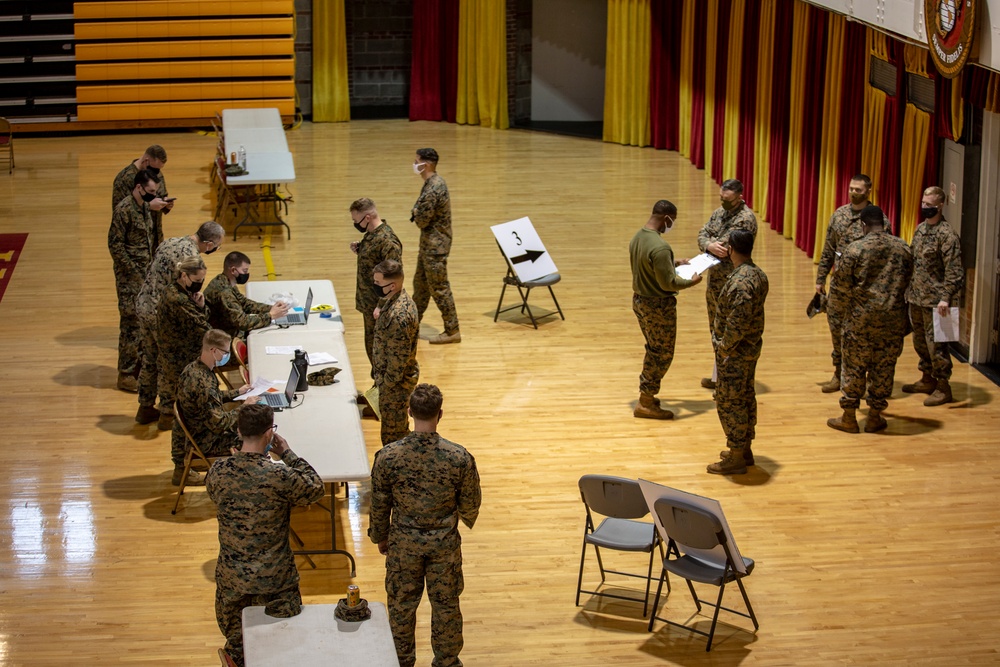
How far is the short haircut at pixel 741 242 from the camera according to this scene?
746cm

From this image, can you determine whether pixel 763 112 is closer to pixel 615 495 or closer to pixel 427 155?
pixel 427 155

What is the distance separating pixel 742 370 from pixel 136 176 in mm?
4675

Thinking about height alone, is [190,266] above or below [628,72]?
below

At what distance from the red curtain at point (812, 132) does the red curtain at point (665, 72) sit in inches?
188

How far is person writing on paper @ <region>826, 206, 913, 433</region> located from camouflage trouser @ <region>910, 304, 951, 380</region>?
2.11 ft

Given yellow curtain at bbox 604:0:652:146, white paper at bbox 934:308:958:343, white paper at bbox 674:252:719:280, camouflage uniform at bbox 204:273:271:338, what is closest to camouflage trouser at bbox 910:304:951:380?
white paper at bbox 934:308:958:343

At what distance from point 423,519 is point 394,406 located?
2.21 m

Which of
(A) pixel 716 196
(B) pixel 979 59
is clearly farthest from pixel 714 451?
(A) pixel 716 196

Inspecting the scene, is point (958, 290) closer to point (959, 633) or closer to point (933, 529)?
point (933, 529)

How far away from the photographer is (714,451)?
8305mm

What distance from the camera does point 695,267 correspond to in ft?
27.9

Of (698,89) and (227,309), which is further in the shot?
(698,89)

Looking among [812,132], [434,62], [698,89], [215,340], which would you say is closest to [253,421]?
[215,340]

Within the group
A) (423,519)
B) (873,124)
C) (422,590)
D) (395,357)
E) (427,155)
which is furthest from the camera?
(873,124)
